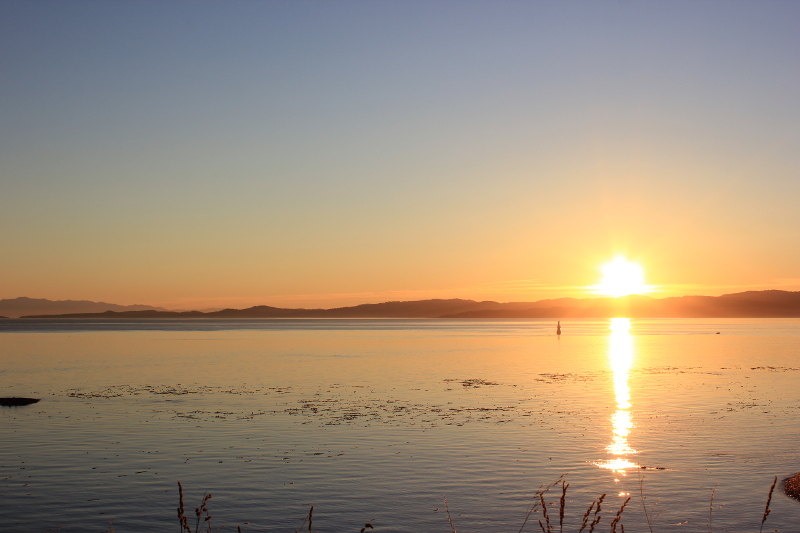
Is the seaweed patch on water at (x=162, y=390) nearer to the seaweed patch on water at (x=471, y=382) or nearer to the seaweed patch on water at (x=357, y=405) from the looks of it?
the seaweed patch on water at (x=357, y=405)

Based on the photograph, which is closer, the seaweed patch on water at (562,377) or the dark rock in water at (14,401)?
the dark rock in water at (14,401)

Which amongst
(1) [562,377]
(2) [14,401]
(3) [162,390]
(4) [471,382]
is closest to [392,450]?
(2) [14,401]

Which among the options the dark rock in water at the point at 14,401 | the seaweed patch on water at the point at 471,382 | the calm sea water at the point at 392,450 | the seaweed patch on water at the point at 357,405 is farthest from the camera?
the seaweed patch on water at the point at 471,382

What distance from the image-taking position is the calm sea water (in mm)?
15922

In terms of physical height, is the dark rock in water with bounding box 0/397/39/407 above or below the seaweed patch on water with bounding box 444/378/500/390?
above

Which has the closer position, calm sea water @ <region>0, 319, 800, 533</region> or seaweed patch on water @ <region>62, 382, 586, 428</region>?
calm sea water @ <region>0, 319, 800, 533</region>

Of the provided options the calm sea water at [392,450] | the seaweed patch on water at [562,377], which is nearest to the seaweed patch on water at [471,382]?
the calm sea water at [392,450]

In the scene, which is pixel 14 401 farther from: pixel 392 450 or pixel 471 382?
pixel 471 382

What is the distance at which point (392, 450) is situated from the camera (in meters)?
22.4

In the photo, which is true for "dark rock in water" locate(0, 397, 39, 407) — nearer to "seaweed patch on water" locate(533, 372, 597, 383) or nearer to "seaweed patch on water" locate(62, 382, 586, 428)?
"seaweed patch on water" locate(62, 382, 586, 428)

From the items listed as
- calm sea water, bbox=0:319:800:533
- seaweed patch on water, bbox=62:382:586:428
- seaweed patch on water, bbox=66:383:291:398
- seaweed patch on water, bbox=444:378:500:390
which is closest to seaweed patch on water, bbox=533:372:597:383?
calm sea water, bbox=0:319:800:533

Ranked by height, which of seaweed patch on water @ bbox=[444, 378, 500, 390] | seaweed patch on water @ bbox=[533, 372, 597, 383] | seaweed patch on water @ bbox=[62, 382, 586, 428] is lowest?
seaweed patch on water @ bbox=[533, 372, 597, 383]

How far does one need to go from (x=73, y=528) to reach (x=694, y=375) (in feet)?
142

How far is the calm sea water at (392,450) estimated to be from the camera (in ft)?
52.2
